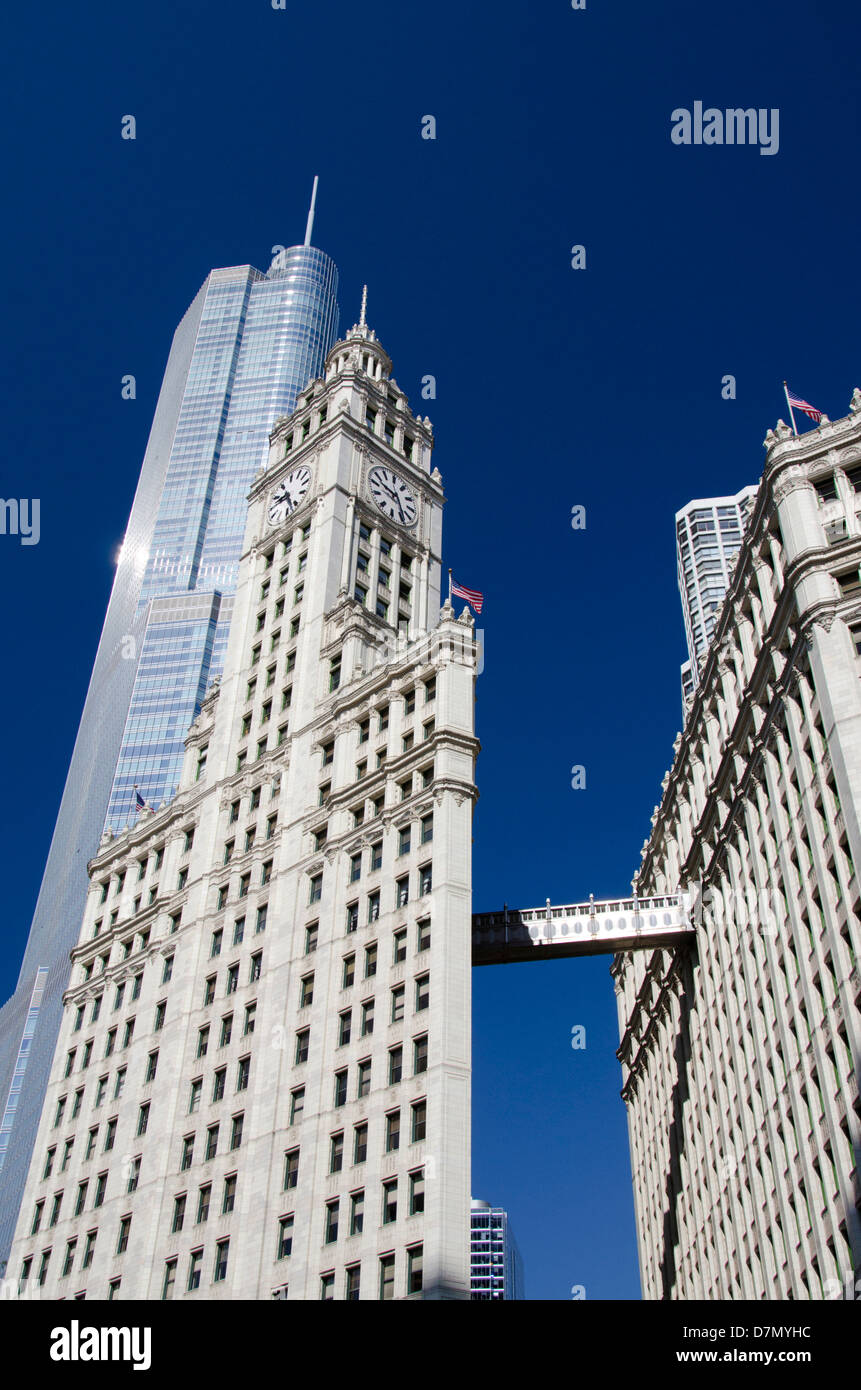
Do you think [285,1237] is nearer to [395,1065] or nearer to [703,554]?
[395,1065]

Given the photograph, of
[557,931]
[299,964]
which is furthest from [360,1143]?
[557,931]

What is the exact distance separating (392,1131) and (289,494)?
173 feet

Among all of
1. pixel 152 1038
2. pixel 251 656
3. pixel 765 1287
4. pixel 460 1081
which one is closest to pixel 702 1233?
pixel 765 1287

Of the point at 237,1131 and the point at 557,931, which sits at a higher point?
the point at 557,931

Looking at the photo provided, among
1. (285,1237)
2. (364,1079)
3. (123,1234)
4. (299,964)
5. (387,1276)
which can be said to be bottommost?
(387,1276)

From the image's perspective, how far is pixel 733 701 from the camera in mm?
73625

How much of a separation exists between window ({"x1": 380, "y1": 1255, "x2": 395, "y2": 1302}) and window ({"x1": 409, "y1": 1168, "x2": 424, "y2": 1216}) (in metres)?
1.93

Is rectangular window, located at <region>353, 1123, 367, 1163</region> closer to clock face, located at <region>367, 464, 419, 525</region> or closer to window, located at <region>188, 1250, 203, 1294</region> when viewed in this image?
window, located at <region>188, 1250, 203, 1294</region>

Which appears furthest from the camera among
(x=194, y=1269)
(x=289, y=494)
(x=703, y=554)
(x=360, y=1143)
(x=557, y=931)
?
(x=703, y=554)

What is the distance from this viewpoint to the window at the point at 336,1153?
57156 millimetres

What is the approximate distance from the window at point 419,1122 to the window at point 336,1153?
4.29m

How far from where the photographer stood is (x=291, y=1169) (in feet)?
196

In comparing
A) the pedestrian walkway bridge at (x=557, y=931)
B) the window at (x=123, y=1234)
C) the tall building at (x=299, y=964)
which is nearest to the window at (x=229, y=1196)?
the tall building at (x=299, y=964)

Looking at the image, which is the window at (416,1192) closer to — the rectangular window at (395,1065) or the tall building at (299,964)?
the tall building at (299,964)
